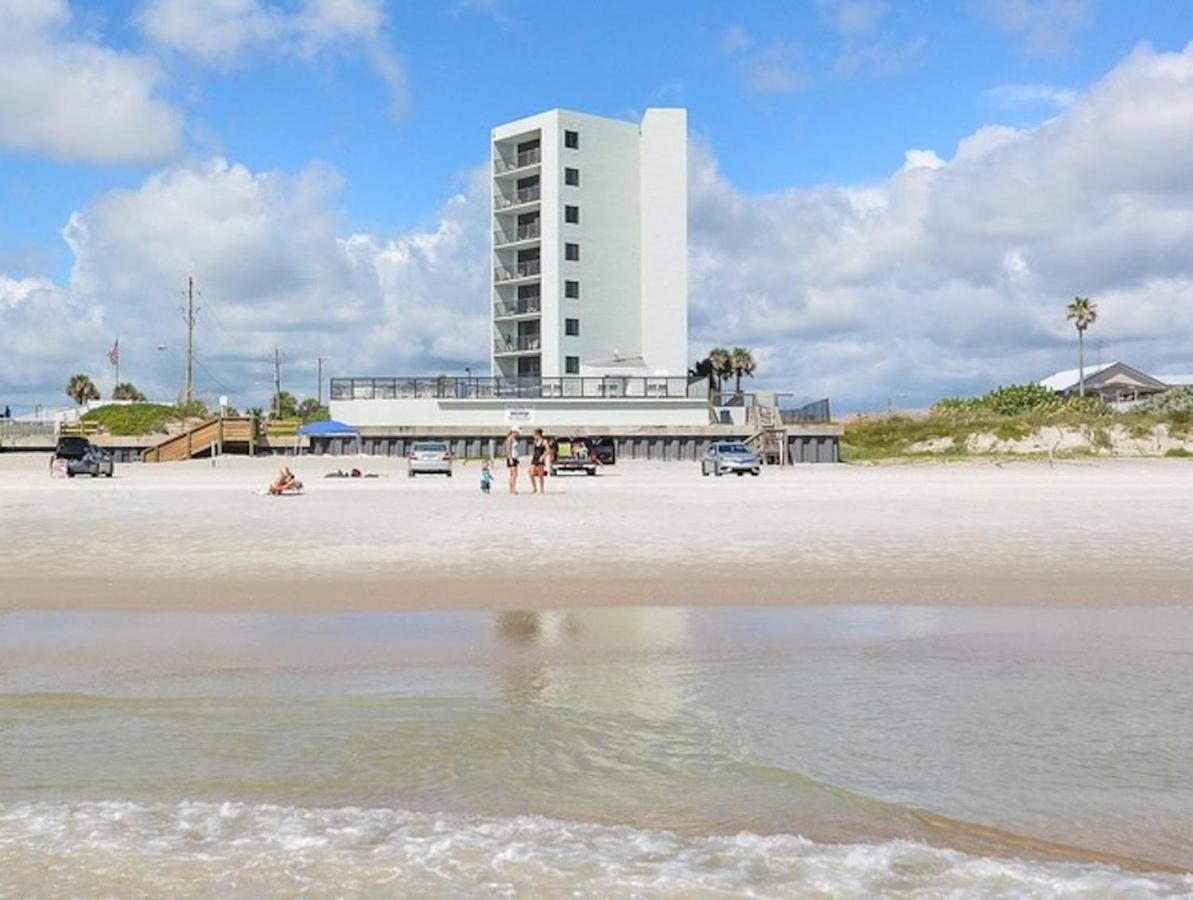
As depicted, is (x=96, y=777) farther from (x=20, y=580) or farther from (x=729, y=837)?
(x=20, y=580)

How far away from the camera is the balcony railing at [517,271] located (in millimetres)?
78562

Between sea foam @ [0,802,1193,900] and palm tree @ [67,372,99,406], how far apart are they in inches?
4519

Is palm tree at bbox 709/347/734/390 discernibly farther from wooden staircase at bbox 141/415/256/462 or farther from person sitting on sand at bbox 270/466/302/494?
person sitting on sand at bbox 270/466/302/494

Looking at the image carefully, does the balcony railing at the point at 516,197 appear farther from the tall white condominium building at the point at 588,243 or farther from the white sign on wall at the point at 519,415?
A: the white sign on wall at the point at 519,415

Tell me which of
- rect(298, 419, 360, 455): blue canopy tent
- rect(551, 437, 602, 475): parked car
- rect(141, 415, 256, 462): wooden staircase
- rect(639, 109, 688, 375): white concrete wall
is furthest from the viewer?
rect(639, 109, 688, 375): white concrete wall

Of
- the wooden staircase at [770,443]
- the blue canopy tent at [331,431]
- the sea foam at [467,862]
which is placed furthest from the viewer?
the blue canopy tent at [331,431]

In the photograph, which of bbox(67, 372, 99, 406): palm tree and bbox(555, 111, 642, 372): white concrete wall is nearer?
bbox(555, 111, 642, 372): white concrete wall

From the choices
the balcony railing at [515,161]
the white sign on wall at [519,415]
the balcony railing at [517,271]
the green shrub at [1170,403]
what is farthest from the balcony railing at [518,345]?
the green shrub at [1170,403]

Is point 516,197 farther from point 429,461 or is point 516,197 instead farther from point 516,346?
point 429,461

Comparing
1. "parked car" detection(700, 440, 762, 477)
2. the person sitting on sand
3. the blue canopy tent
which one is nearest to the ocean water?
the person sitting on sand

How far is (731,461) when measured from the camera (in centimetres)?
4456

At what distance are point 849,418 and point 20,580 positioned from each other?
7066 cm

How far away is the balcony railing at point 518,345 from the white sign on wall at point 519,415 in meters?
13.0

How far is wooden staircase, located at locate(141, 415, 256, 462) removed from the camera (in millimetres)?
57938
